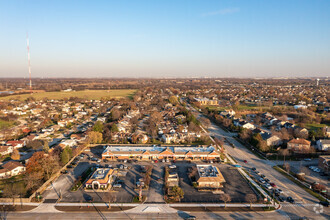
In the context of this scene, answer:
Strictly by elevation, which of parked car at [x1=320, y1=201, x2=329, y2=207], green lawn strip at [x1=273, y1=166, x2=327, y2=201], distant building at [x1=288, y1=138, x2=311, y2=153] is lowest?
parked car at [x1=320, y1=201, x2=329, y2=207]

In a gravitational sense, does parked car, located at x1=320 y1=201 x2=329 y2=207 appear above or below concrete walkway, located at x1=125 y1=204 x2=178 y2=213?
above

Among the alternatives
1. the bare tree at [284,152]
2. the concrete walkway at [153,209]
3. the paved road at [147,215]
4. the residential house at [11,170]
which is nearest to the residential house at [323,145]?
the bare tree at [284,152]

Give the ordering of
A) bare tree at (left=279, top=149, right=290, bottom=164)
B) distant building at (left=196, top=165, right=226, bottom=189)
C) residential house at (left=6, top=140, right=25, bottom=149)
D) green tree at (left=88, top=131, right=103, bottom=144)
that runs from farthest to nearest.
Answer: green tree at (left=88, top=131, right=103, bottom=144), residential house at (left=6, top=140, right=25, bottom=149), bare tree at (left=279, top=149, right=290, bottom=164), distant building at (left=196, top=165, right=226, bottom=189)

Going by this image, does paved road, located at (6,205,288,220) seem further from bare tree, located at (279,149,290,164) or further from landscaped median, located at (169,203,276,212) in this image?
bare tree, located at (279,149,290,164)

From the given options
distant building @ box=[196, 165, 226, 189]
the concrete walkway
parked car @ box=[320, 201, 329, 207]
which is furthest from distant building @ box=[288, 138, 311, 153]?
the concrete walkway

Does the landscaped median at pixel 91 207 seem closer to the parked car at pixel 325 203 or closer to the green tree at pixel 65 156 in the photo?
the green tree at pixel 65 156

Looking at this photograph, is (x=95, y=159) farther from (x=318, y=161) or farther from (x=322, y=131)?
(x=322, y=131)
